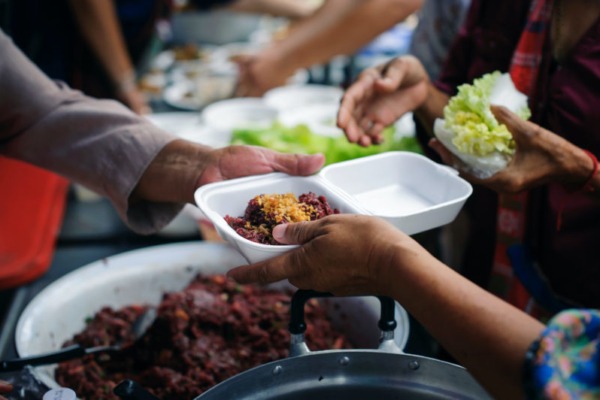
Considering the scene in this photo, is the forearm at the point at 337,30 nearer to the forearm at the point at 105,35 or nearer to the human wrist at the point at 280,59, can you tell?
the human wrist at the point at 280,59

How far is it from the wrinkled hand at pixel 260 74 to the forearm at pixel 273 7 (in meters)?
1.59

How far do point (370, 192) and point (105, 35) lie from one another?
9.48 feet

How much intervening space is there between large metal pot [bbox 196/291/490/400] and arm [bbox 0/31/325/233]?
0.77 metres

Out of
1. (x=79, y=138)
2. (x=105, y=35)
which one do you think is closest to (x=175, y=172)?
(x=79, y=138)

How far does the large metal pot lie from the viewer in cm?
112

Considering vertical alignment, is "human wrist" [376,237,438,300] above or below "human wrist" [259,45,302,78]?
above

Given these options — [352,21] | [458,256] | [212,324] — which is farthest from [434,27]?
[212,324]

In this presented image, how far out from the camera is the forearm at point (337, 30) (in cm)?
350

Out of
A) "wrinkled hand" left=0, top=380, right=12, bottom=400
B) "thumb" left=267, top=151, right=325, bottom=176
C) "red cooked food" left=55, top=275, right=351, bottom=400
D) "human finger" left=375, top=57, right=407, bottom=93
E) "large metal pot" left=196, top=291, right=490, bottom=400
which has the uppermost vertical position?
"human finger" left=375, top=57, right=407, bottom=93

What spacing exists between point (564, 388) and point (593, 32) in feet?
4.82

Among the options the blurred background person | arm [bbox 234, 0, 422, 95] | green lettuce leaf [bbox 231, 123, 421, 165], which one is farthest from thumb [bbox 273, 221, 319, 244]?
arm [bbox 234, 0, 422, 95]

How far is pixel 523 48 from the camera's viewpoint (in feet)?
6.40

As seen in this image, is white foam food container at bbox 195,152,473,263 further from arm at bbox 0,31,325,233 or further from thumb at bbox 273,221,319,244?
arm at bbox 0,31,325,233

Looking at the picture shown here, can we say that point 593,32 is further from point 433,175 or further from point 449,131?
point 433,175
